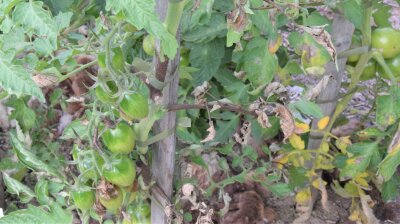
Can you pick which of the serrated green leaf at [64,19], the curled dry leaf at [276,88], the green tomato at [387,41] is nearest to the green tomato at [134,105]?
the serrated green leaf at [64,19]

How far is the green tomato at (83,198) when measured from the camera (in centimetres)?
87

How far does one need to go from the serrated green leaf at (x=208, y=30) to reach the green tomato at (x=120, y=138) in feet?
1.03

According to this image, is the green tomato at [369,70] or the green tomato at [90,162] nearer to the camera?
the green tomato at [90,162]

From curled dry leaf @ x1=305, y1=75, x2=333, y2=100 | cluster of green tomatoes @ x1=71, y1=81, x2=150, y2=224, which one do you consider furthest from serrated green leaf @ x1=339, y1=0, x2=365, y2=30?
cluster of green tomatoes @ x1=71, y1=81, x2=150, y2=224

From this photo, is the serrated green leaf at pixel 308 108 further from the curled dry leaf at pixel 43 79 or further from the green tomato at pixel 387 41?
the curled dry leaf at pixel 43 79

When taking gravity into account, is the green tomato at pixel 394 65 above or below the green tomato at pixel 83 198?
above

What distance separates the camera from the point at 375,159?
1281 mm

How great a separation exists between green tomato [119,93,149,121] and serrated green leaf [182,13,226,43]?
0.33m

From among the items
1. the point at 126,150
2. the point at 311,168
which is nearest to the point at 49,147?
the point at 126,150

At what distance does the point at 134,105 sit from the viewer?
779 millimetres

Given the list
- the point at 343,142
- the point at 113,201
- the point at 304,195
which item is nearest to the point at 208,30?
the point at 113,201

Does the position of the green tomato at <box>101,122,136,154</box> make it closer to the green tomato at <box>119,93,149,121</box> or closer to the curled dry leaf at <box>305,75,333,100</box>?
the green tomato at <box>119,93,149,121</box>

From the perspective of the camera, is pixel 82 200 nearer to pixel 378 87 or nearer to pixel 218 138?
pixel 218 138

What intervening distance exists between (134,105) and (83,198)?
0.21m
